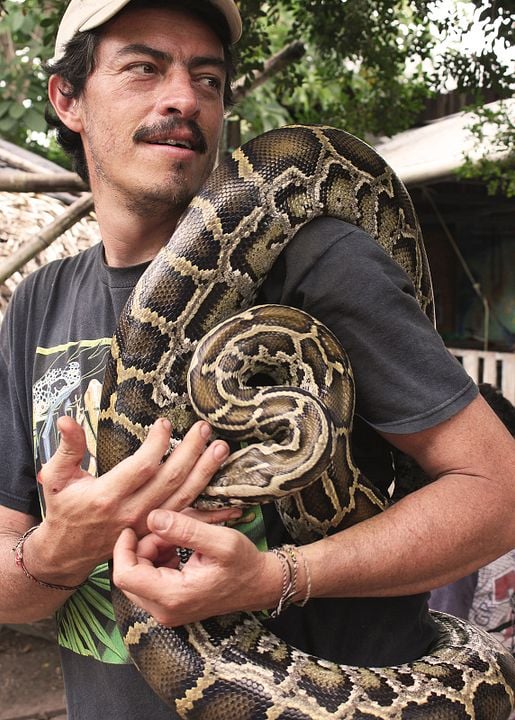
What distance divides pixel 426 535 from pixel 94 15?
2117 millimetres

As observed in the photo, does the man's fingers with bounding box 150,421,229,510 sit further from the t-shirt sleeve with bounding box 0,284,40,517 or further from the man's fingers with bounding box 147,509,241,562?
the t-shirt sleeve with bounding box 0,284,40,517

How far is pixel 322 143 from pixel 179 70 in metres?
0.57

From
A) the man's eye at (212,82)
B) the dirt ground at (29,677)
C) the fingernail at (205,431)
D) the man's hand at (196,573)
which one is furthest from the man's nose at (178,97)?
the dirt ground at (29,677)

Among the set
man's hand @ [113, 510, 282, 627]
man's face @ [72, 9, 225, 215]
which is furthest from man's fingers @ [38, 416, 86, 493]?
man's face @ [72, 9, 225, 215]

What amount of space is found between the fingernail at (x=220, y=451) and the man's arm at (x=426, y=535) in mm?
255

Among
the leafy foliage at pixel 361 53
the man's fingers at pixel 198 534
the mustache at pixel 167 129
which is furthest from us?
the leafy foliage at pixel 361 53

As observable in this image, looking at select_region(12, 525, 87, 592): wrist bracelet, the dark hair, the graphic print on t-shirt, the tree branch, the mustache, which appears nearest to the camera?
select_region(12, 525, 87, 592): wrist bracelet

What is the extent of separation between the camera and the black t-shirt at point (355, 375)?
2.16 m

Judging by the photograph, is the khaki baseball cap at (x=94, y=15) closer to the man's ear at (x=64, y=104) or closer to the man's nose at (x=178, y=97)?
the man's ear at (x=64, y=104)

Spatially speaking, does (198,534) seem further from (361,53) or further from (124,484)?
(361,53)

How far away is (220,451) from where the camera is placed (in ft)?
6.60

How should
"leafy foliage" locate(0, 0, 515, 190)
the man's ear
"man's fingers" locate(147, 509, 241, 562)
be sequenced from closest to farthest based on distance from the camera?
"man's fingers" locate(147, 509, 241, 562) < the man's ear < "leafy foliage" locate(0, 0, 515, 190)

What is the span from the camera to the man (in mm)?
1989

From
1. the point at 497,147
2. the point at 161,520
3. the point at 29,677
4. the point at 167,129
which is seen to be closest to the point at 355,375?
the point at 161,520
